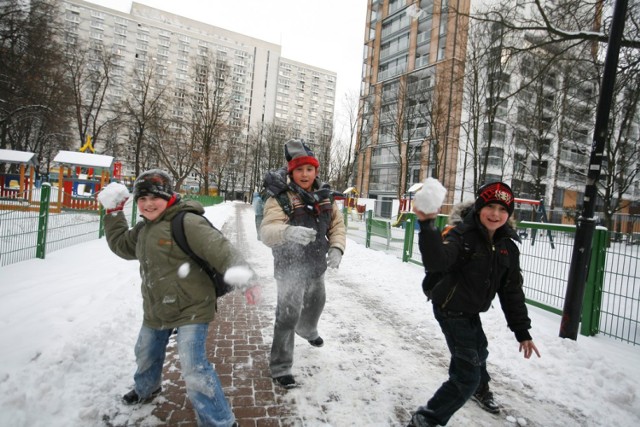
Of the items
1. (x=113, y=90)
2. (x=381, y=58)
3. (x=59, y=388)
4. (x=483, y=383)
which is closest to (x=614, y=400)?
(x=483, y=383)

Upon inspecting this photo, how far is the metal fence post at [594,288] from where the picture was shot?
14.4 ft

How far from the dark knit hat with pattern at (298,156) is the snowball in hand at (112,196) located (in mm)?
1225

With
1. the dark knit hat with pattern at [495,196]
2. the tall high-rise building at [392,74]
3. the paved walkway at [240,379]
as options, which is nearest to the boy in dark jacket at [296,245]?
the paved walkway at [240,379]

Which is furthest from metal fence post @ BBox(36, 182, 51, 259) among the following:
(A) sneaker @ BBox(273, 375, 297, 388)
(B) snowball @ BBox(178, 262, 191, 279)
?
(A) sneaker @ BBox(273, 375, 297, 388)

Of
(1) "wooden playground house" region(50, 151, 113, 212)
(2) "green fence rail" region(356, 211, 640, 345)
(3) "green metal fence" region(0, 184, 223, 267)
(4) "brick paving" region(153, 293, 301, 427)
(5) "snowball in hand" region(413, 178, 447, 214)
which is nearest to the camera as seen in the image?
(5) "snowball in hand" region(413, 178, 447, 214)

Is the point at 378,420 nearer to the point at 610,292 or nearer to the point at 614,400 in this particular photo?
the point at 614,400

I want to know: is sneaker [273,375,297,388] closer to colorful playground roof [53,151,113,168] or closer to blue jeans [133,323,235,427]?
blue jeans [133,323,235,427]

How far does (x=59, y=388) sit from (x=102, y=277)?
3475 millimetres

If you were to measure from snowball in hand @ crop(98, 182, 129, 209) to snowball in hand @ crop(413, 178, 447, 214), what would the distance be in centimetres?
195

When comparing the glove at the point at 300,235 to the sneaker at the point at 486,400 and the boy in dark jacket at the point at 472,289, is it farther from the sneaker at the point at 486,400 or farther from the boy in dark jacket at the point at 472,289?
the sneaker at the point at 486,400

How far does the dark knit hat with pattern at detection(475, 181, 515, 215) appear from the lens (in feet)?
7.52

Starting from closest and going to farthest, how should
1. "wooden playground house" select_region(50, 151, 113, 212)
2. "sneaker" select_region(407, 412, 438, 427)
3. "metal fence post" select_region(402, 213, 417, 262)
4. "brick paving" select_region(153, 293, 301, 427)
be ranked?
1. "sneaker" select_region(407, 412, 438, 427)
2. "brick paving" select_region(153, 293, 301, 427)
3. "metal fence post" select_region(402, 213, 417, 262)
4. "wooden playground house" select_region(50, 151, 113, 212)

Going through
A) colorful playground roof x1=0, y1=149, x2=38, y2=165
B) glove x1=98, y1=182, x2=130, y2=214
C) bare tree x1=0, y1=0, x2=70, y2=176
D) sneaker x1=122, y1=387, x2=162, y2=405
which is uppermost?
bare tree x1=0, y1=0, x2=70, y2=176

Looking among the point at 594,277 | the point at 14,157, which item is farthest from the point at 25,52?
the point at 594,277
